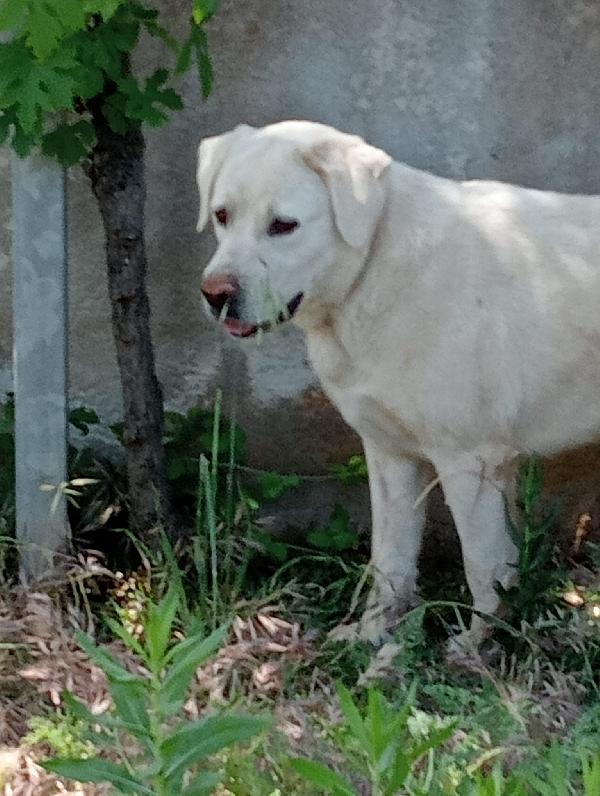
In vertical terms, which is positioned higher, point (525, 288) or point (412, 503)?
point (525, 288)

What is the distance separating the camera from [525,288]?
9.45 feet

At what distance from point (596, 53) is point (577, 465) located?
1238mm

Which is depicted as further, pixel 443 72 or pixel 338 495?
pixel 338 495

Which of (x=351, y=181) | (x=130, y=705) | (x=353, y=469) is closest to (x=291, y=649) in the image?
(x=353, y=469)

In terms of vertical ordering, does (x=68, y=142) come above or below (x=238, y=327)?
above

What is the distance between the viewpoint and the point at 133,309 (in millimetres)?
3143

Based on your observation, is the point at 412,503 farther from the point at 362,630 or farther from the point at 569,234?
the point at 569,234

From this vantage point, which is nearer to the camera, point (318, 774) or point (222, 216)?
point (318, 774)

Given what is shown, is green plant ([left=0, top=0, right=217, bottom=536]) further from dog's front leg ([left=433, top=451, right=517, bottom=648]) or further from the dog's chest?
dog's front leg ([left=433, top=451, right=517, bottom=648])

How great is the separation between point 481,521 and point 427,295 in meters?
0.61

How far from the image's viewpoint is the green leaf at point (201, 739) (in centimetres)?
147

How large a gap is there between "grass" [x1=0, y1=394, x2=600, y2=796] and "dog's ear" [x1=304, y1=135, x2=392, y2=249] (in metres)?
0.67

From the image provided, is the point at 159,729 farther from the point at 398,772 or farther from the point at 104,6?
the point at 104,6

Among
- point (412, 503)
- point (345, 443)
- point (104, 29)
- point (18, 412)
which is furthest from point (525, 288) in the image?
point (18, 412)
